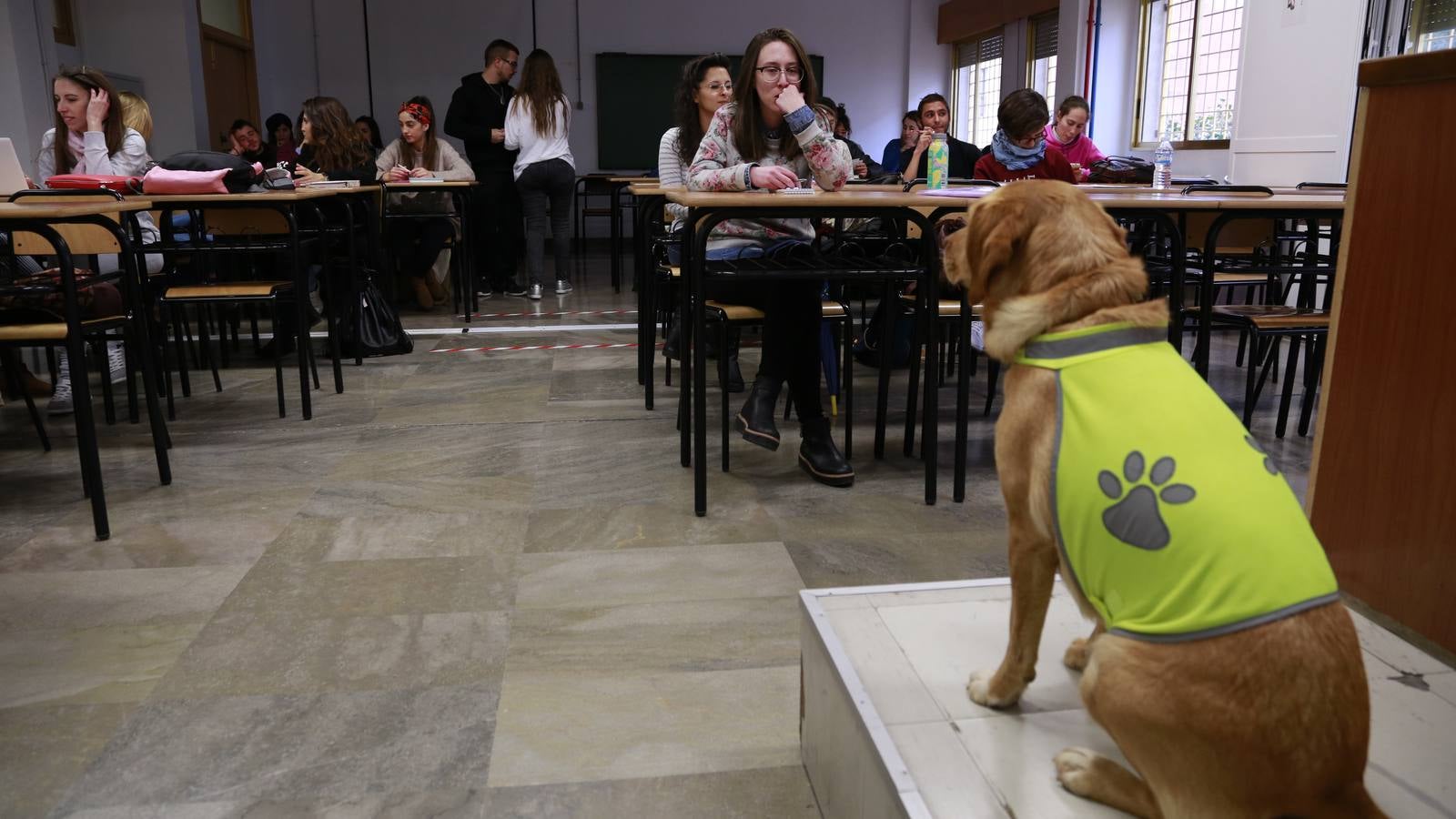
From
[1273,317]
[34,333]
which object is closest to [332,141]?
[34,333]

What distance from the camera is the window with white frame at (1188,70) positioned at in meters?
7.45

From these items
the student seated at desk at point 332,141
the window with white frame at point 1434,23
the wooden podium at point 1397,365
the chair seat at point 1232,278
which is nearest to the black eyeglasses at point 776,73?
the wooden podium at point 1397,365

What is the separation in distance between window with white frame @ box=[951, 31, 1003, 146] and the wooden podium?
34.2 feet

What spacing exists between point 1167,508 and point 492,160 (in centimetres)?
639

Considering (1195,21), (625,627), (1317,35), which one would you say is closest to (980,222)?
(625,627)

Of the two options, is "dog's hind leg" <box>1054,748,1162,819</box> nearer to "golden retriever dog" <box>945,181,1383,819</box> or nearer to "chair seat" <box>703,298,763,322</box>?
"golden retriever dog" <box>945,181,1383,819</box>

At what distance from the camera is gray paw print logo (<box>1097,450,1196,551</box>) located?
3.07 ft

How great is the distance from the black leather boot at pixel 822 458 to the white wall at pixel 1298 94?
4.26 metres

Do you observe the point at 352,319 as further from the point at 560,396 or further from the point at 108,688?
the point at 108,688

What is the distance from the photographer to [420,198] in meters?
6.01

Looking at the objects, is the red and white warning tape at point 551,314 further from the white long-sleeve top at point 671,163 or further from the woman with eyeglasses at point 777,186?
the woman with eyeglasses at point 777,186

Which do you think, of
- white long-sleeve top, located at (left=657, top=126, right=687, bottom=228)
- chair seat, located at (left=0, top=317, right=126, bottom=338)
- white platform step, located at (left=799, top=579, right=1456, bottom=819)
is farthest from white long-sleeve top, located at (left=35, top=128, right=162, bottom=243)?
white platform step, located at (left=799, top=579, right=1456, bottom=819)

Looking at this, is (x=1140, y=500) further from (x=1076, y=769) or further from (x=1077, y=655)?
(x=1077, y=655)

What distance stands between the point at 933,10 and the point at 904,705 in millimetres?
12590
